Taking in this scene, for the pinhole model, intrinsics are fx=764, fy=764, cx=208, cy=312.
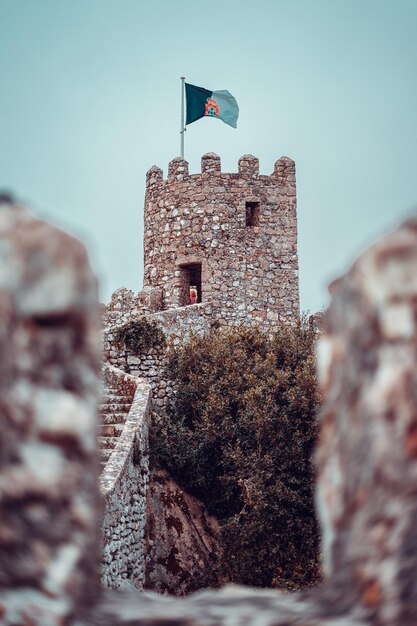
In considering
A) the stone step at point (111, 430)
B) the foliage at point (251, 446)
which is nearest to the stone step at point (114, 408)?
the stone step at point (111, 430)

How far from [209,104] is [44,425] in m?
19.9

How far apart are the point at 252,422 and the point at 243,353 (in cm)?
157

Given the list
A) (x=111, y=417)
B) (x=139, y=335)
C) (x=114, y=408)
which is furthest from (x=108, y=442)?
(x=139, y=335)

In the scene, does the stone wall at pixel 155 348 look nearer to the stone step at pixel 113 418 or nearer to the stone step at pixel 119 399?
the stone step at pixel 119 399

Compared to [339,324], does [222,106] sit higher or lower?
higher

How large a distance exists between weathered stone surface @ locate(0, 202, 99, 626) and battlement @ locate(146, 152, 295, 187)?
17.5 meters

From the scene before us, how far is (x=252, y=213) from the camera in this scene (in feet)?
63.1

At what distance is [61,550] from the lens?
73.7 inches

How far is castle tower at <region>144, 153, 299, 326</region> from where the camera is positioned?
1850cm

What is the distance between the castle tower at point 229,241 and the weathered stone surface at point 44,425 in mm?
16143

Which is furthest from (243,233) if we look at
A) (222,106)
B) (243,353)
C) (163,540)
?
(163,540)

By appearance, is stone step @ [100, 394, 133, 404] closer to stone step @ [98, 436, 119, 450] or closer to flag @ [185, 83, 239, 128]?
stone step @ [98, 436, 119, 450]

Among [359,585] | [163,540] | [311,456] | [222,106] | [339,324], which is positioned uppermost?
[222,106]

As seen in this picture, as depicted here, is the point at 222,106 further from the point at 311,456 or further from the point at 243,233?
the point at 311,456
